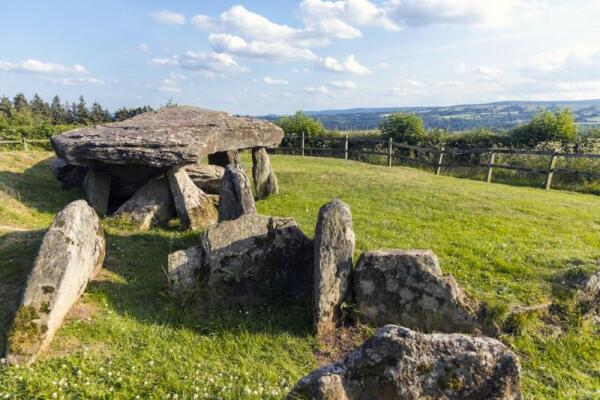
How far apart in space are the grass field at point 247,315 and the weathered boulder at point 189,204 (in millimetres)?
555

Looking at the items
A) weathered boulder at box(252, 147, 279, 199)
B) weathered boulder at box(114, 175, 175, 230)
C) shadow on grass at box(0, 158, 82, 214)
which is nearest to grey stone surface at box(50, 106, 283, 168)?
weathered boulder at box(114, 175, 175, 230)

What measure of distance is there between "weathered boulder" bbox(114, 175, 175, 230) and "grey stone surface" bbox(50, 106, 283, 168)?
973 mm

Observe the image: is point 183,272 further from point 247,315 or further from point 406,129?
point 406,129

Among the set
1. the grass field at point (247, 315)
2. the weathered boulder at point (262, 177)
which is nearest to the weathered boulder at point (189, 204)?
the grass field at point (247, 315)

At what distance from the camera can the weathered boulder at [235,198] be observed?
10399 mm

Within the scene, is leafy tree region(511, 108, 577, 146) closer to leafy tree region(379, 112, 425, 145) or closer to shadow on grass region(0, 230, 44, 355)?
leafy tree region(379, 112, 425, 145)

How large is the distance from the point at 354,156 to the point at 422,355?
2804cm

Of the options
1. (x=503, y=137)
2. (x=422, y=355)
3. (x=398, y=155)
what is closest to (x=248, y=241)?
(x=422, y=355)

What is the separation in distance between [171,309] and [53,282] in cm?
188

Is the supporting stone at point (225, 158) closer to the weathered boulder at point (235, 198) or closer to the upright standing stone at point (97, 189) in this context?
the upright standing stone at point (97, 189)

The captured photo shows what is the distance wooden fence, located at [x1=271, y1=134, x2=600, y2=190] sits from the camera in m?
21.2

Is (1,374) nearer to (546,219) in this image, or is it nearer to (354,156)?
(546,219)

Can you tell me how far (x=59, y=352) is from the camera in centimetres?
587

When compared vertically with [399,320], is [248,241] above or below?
above
